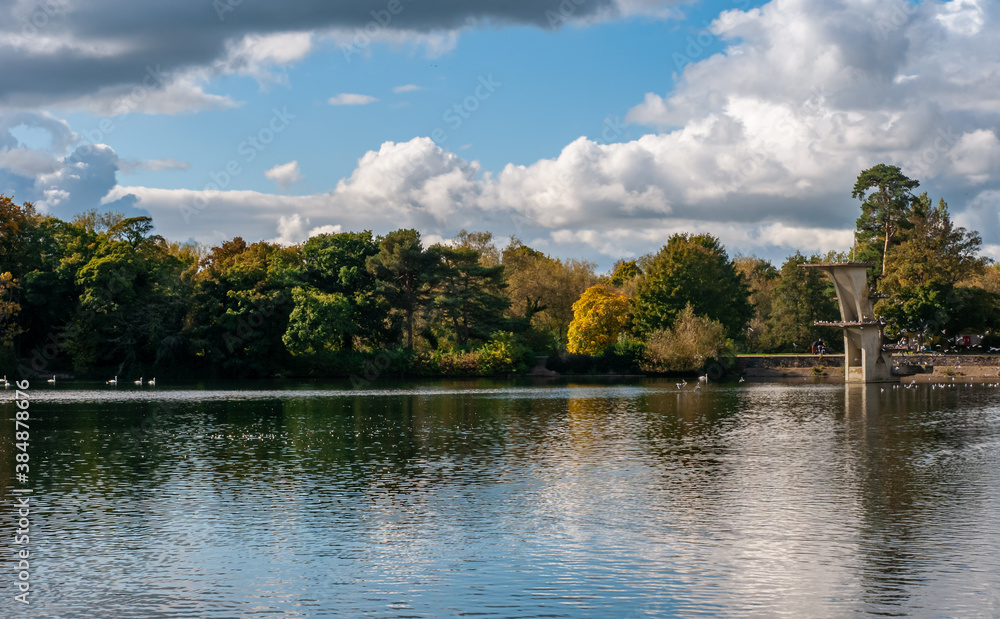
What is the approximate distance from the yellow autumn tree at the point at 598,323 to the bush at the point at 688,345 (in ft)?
21.6

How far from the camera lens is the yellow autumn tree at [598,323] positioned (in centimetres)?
8400

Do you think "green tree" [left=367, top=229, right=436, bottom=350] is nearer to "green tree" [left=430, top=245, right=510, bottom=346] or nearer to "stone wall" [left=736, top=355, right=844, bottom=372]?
"green tree" [left=430, top=245, right=510, bottom=346]

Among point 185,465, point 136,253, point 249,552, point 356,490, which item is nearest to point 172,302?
point 136,253

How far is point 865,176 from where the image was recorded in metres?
85.6

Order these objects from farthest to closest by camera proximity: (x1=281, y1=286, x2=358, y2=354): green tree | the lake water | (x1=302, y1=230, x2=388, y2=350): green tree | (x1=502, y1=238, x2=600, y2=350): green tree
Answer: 1. (x1=502, y1=238, x2=600, y2=350): green tree
2. (x1=302, y1=230, x2=388, y2=350): green tree
3. (x1=281, y1=286, x2=358, y2=354): green tree
4. the lake water

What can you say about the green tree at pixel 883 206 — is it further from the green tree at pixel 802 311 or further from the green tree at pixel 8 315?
the green tree at pixel 8 315

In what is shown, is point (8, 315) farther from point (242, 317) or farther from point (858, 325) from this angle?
point (858, 325)

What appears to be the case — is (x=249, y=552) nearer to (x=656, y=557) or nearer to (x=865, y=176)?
(x=656, y=557)

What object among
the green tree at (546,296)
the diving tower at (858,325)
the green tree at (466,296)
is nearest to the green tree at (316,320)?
the green tree at (466,296)

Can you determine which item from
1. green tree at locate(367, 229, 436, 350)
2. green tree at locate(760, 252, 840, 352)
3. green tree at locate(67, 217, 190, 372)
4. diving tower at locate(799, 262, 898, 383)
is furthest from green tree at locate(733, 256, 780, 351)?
green tree at locate(67, 217, 190, 372)

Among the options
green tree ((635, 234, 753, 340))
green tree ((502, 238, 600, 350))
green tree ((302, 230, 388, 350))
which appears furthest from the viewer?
green tree ((502, 238, 600, 350))

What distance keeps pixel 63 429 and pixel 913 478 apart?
102 ft

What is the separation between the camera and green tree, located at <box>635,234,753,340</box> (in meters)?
82.2

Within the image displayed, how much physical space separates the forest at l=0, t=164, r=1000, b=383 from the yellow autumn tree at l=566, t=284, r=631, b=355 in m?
0.14
